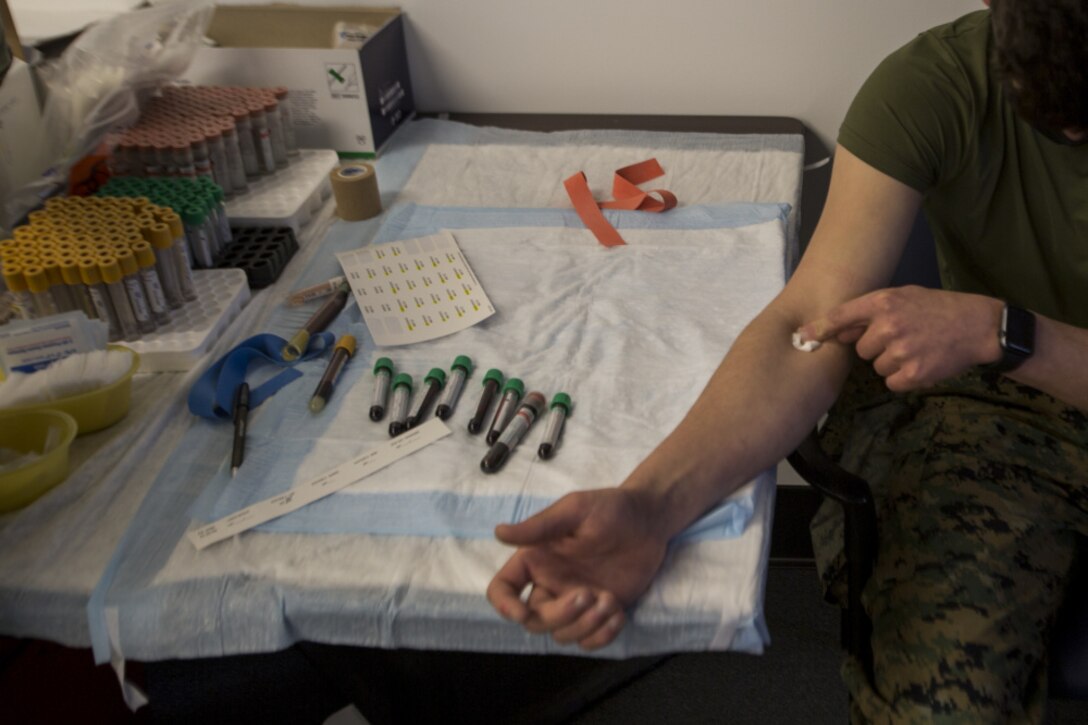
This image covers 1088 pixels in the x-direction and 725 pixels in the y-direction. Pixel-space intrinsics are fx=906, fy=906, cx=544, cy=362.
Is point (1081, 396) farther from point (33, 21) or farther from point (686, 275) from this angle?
point (33, 21)

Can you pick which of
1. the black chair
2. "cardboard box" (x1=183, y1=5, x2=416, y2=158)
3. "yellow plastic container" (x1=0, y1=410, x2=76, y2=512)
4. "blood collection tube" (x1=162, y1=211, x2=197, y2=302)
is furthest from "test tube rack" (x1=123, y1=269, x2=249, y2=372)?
the black chair

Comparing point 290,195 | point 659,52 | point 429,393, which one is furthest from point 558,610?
point 659,52

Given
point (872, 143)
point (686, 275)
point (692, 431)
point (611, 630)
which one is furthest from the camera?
point (686, 275)

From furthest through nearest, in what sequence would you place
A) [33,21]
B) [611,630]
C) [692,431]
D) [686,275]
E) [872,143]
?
[33,21] < [686,275] < [872,143] < [692,431] < [611,630]

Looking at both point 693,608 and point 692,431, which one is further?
point 692,431

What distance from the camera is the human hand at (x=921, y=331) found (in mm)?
995

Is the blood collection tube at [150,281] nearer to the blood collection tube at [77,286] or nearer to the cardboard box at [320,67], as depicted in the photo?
the blood collection tube at [77,286]

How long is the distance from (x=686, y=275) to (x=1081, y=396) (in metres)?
0.50

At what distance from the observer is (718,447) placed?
94 cm

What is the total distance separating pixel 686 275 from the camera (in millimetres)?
1262

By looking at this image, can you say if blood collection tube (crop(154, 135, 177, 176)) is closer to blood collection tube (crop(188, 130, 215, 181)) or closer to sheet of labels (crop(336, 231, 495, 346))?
blood collection tube (crop(188, 130, 215, 181))

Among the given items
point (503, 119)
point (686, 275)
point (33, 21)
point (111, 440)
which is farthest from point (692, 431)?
point (33, 21)

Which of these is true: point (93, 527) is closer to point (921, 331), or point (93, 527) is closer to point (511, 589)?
point (511, 589)

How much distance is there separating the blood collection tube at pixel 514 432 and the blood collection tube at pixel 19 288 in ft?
1.90
